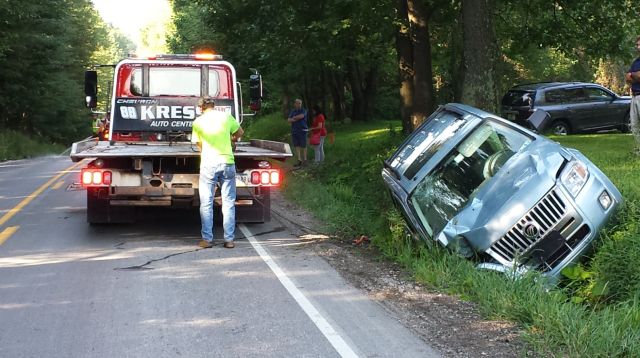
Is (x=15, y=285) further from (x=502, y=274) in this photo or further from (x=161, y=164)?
(x=502, y=274)

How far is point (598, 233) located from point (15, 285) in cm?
555

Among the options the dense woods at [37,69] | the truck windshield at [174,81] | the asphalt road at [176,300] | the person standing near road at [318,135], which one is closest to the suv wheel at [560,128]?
the person standing near road at [318,135]

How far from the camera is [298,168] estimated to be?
1747 centimetres

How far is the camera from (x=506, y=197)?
6199 mm

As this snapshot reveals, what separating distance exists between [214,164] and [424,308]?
3597 millimetres

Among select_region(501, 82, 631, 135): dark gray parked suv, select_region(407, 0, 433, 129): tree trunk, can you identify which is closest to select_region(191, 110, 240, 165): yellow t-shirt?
select_region(407, 0, 433, 129): tree trunk

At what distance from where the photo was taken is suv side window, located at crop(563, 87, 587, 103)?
19.1 m

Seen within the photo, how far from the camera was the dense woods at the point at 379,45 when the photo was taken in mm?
15195

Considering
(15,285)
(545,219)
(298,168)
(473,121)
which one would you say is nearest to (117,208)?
(15,285)

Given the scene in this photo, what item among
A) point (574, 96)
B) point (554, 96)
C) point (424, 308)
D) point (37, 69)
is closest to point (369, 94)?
point (554, 96)

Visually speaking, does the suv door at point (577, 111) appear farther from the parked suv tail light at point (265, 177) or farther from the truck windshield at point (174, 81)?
the parked suv tail light at point (265, 177)

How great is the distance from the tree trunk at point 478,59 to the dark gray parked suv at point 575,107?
8517mm

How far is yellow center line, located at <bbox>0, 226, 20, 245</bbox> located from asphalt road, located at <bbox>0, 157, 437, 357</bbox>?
0.03 meters

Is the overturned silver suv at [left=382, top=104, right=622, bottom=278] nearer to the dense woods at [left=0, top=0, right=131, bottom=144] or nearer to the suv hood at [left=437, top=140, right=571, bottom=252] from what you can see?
the suv hood at [left=437, top=140, right=571, bottom=252]
